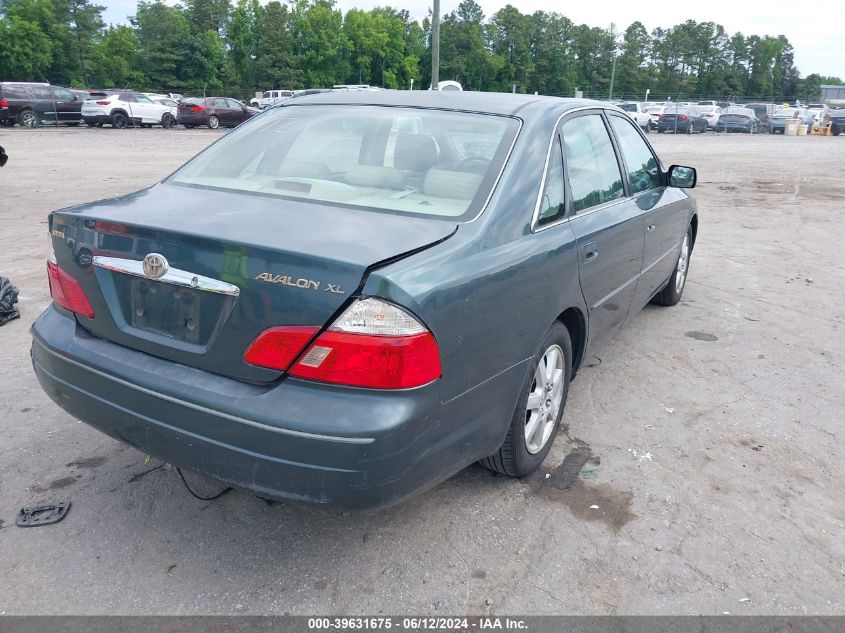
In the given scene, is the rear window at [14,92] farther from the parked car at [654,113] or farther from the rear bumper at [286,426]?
the parked car at [654,113]

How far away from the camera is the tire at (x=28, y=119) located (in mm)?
27750

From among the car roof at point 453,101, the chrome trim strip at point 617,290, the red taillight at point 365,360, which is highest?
the car roof at point 453,101

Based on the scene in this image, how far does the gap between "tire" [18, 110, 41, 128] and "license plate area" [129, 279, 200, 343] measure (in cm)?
3019

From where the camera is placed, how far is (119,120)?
30.3m

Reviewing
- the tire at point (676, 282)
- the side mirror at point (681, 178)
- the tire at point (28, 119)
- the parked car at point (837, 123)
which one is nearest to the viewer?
the side mirror at point (681, 178)

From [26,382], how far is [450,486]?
2.73m

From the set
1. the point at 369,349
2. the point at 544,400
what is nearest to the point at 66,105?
the point at 544,400

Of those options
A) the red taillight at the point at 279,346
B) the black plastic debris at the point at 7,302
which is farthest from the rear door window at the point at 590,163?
the black plastic debris at the point at 7,302

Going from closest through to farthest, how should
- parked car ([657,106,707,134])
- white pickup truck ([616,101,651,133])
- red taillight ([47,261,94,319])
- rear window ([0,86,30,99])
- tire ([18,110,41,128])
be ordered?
red taillight ([47,261,94,319]), rear window ([0,86,30,99]), tire ([18,110,41,128]), parked car ([657,106,707,134]), white pickup truck ([616,101,651,133])

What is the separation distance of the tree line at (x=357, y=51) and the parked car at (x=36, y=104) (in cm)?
3644

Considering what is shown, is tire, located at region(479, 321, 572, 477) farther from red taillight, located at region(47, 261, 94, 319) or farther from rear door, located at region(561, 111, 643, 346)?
red taillight, located at region(47, 261, 94, 319)

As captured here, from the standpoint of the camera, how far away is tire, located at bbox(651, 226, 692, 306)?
5953 mm

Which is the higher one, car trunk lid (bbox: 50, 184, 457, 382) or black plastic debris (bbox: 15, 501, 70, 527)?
car trunk lid (bbox: 50, 184, 457, 382)

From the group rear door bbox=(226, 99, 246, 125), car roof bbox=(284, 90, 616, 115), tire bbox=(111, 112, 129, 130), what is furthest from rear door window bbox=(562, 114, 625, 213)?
rear door bbox=(226, 99, 246, 125)
